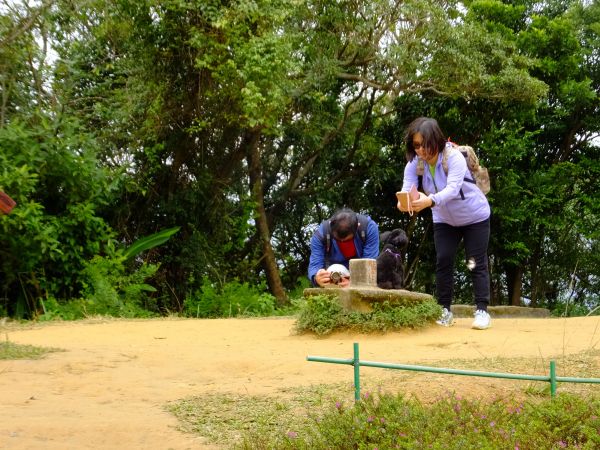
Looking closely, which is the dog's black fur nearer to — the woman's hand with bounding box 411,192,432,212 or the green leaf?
the woman's hand with bounding box 411,192,432,212

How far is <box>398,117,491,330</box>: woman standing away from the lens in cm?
707

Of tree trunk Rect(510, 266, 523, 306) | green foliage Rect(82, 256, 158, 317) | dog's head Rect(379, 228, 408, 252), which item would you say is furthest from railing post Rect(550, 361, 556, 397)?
tree trunk Rect(510, 266, 523, 306)

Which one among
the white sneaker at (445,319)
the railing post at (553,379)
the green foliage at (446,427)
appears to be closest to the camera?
the green foliage at (446,427)

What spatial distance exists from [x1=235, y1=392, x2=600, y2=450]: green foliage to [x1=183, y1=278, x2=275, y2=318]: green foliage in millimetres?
7438

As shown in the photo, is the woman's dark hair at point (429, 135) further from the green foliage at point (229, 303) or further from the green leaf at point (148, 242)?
the green leaf at point (148, 242)

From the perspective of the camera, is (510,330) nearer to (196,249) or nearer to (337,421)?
(337,421)

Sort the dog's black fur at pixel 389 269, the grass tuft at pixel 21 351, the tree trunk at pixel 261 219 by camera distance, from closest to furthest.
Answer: the grass tuft at pixel 21 351 → the dog's black fur at pixel 389 269 → the tree trunk at pixel 261 219

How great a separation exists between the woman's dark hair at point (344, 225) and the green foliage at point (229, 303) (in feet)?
12.8

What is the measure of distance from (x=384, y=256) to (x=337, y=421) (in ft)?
13.9

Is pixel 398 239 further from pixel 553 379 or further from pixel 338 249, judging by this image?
pixel 553 379

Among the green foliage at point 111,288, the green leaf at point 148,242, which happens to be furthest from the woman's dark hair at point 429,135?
the green leaf at point 148,242

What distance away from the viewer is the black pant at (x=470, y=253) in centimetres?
723

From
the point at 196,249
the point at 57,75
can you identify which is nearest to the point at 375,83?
the point at 196,249

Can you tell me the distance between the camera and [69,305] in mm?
10062
